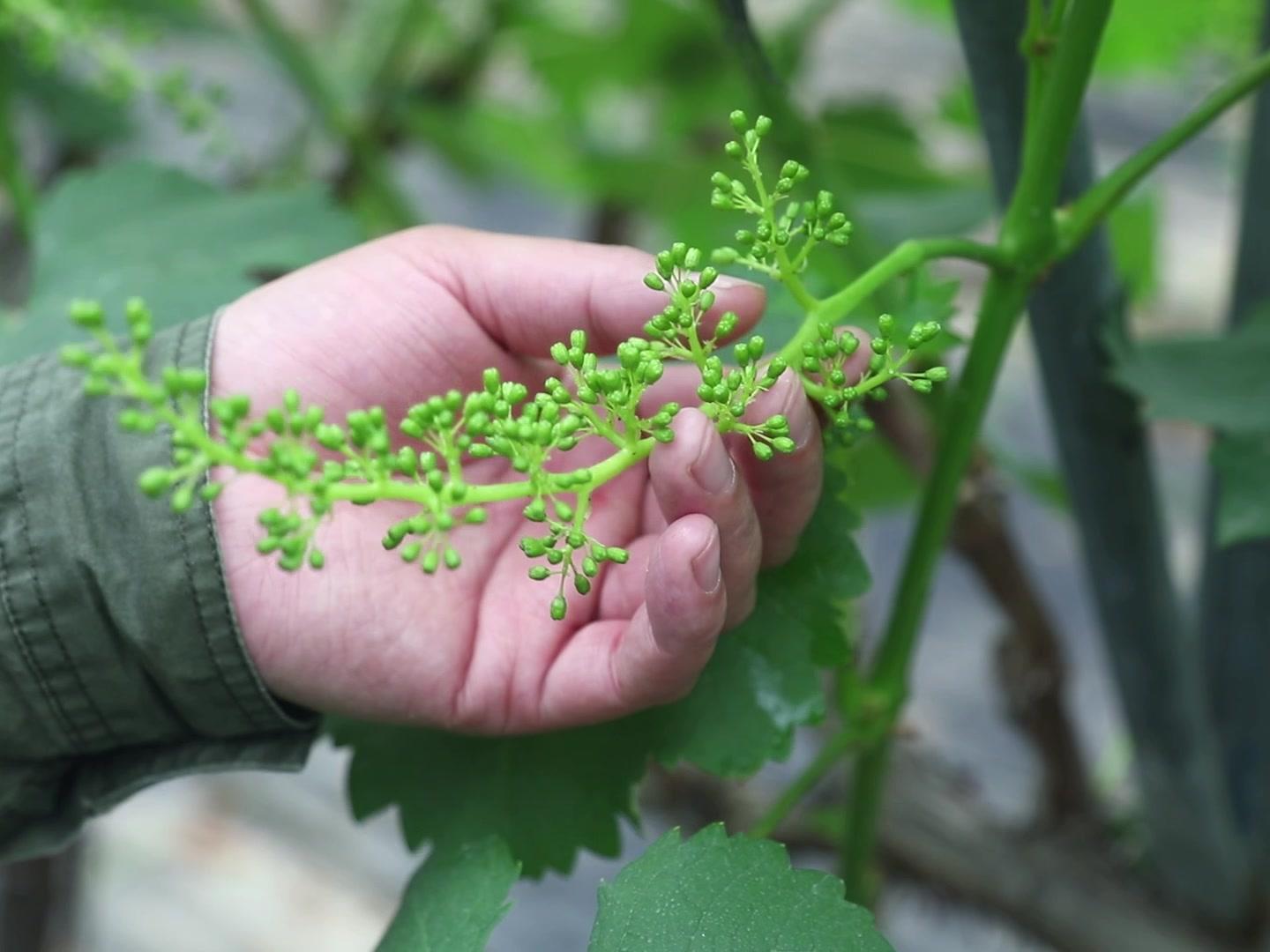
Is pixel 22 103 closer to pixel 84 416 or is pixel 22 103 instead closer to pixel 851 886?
pixel 84 416

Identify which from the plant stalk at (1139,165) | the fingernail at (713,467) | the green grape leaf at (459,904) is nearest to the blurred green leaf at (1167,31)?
the plant stalk at (1139,165)

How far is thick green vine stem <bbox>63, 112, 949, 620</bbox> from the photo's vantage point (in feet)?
1.48

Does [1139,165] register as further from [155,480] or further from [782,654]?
[155,480]

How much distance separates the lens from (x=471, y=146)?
1722mm

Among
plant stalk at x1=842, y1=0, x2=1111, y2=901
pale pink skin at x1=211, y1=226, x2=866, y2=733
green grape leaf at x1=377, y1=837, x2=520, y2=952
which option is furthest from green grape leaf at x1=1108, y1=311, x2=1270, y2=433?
green grape leaf at x1=377, y1=837, x2=520, y2=952

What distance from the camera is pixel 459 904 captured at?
0.63m

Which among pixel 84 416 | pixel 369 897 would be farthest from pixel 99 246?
pixel 369 897

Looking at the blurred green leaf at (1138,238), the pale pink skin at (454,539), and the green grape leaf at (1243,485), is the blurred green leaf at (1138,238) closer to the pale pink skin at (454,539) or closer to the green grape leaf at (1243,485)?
the green grape leaf at (1243,485)

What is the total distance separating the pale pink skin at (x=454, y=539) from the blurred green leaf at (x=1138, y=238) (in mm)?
886

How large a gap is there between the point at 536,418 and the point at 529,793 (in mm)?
332

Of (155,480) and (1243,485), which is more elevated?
(155,480)

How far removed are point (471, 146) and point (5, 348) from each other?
93cm

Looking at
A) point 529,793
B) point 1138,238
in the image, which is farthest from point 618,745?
point 1138,238

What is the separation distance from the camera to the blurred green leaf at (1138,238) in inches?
54.7
